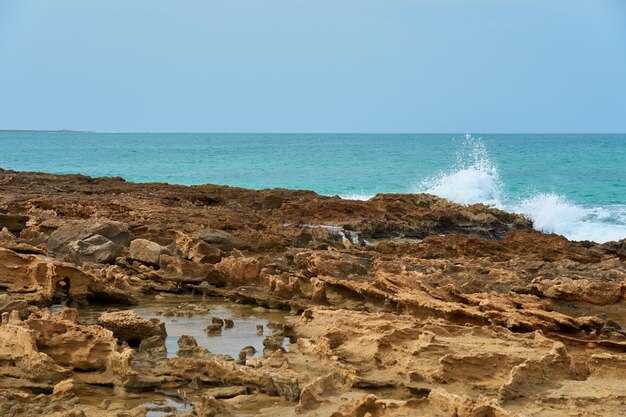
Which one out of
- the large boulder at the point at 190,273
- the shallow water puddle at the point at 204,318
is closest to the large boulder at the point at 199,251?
the large boulder at the point at 190,273

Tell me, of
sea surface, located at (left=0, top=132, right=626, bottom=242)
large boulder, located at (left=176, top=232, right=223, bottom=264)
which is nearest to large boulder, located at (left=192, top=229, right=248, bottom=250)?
large boulder, located at (left=176, top=232, right=223, bottom=264)

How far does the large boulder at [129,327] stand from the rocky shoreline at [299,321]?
0.05ft

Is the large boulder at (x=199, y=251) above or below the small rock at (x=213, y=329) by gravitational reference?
above

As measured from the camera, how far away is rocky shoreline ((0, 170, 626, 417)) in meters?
5.82

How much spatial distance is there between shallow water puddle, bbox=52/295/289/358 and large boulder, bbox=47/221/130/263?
4.11 feet

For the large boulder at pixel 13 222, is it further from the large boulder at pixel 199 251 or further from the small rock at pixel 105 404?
the small rock at pixel 105 404

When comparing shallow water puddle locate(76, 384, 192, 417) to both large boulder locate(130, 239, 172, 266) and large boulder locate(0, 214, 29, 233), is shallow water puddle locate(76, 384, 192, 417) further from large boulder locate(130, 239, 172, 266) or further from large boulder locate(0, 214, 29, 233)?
large boulder locate(0, 214, 29, 233)

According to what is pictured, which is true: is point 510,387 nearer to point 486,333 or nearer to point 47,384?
point 486,333

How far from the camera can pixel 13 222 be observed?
12727mm

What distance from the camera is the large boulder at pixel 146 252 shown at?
11.0m

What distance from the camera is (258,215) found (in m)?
17.1

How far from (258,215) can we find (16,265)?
793 centimetres

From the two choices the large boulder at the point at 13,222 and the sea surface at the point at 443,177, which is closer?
the large boulder at the point at 13,222

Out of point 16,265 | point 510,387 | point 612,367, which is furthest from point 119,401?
point 16,265
